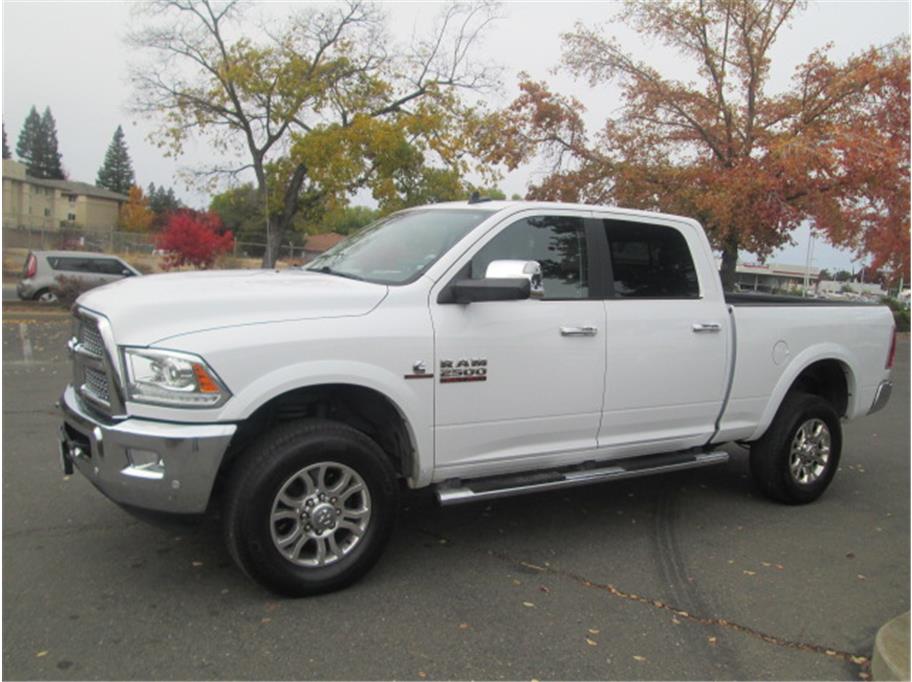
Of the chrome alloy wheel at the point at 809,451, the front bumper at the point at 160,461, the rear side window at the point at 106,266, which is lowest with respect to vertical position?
the chrome alloy wheel at the point at 809,451

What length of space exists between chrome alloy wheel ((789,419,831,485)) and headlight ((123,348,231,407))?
413 cm

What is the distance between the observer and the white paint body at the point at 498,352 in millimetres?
3490

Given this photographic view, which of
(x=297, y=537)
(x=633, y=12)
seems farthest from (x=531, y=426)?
(x=633, y=12)

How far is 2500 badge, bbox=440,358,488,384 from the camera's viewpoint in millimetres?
3953

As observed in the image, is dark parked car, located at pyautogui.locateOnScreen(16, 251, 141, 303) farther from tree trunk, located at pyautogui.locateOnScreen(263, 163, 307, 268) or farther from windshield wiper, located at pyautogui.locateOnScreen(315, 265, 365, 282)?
windshield wiper, located at pyautogui.locateOnScreen(315, 265, 365, 282)

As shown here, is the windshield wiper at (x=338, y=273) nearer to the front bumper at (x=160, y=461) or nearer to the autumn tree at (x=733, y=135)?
the front bumper at (x=160, y=461)

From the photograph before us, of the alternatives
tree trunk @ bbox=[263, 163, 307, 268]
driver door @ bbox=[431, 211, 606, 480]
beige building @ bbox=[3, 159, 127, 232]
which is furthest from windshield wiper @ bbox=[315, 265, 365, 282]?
beige building @ bbox=[3, 159, 127, 232]

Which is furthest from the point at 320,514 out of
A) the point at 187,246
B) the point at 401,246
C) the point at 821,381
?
the point at 187,246

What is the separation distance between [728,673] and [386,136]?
20.7 meters

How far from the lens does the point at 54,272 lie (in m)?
20.5

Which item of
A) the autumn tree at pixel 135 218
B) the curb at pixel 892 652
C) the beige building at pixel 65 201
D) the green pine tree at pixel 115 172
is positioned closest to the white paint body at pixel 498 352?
the curb at pixel 892 652

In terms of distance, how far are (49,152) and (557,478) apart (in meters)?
121

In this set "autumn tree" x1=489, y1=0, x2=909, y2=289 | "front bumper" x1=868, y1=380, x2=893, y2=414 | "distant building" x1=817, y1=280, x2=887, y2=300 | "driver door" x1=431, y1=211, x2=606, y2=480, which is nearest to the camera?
"driver door" x1=431, y1=211, x2=606, y2=480

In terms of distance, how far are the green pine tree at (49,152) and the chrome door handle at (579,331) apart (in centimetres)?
11749
